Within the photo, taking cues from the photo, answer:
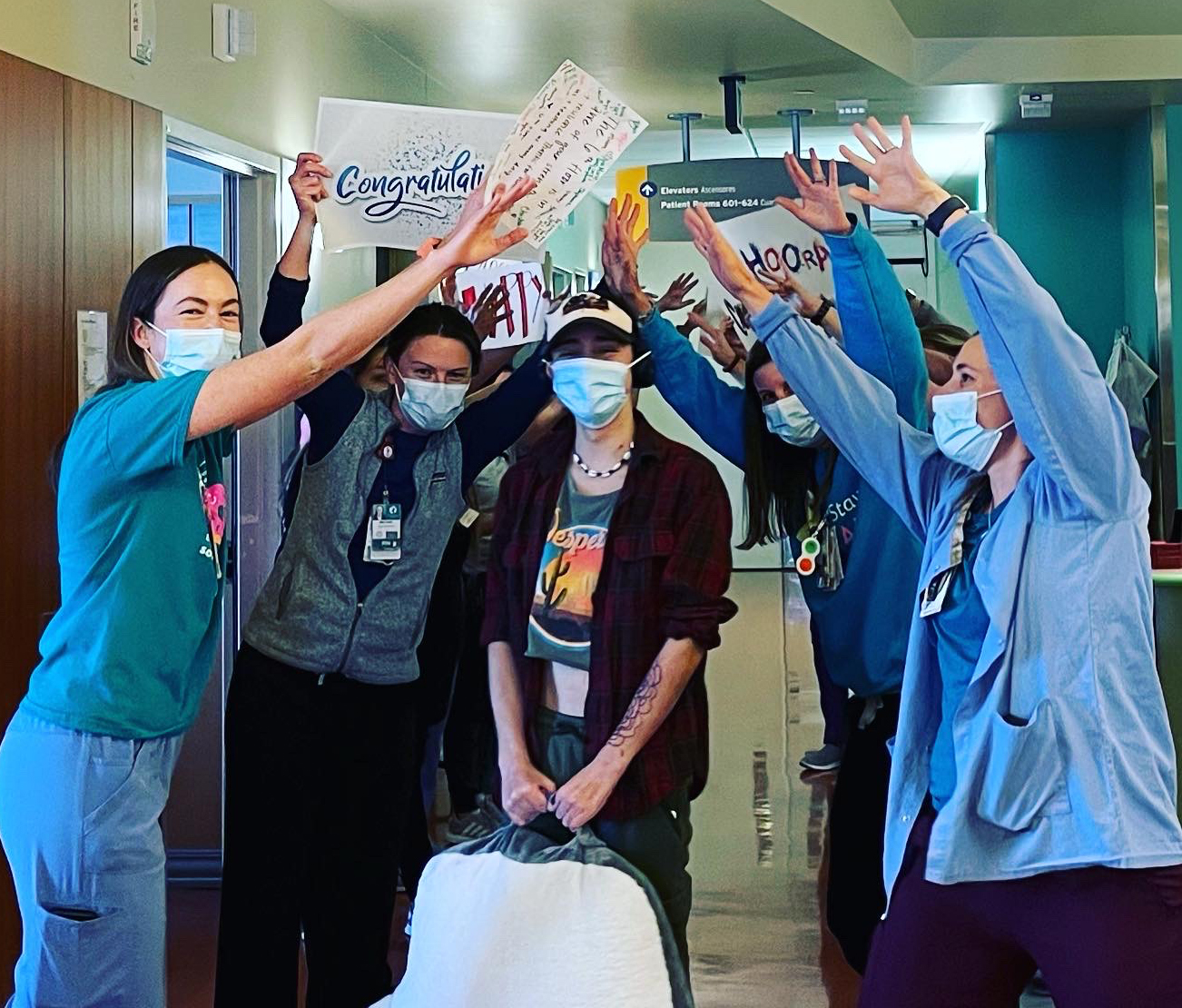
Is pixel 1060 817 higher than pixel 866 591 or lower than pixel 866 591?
lower

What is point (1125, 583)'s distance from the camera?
1.84 metres

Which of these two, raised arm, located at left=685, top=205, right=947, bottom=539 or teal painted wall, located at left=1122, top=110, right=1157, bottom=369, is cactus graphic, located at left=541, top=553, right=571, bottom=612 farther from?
teal painted wall, located at left=1122, top=110, right=1157, bottom=369

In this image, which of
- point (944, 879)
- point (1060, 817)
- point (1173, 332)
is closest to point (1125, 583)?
Result: point (1060, 817)

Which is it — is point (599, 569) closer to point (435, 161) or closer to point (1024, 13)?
point (435, 161)

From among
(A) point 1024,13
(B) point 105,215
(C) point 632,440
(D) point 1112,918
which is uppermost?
(A) point 1024,13

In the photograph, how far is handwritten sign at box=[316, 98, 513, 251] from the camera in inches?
115

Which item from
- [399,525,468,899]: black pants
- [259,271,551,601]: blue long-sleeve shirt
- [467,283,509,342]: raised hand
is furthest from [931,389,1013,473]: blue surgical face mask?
[399,525,468,899]: black pants

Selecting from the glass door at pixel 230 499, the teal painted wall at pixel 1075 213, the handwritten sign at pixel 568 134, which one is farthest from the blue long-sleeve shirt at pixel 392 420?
the teal painted wall at pixel 1075 213

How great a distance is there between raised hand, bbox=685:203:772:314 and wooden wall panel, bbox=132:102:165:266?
4.77 ft

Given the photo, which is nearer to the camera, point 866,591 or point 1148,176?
point 866,591

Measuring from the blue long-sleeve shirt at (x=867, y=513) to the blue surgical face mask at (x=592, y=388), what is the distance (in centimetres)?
20

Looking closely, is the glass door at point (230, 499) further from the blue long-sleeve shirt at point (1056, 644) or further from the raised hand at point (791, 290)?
the blue long-sleeve shirt at point (1056, 644)

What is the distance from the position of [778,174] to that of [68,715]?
6.92 feet

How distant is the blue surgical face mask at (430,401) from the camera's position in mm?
2832
